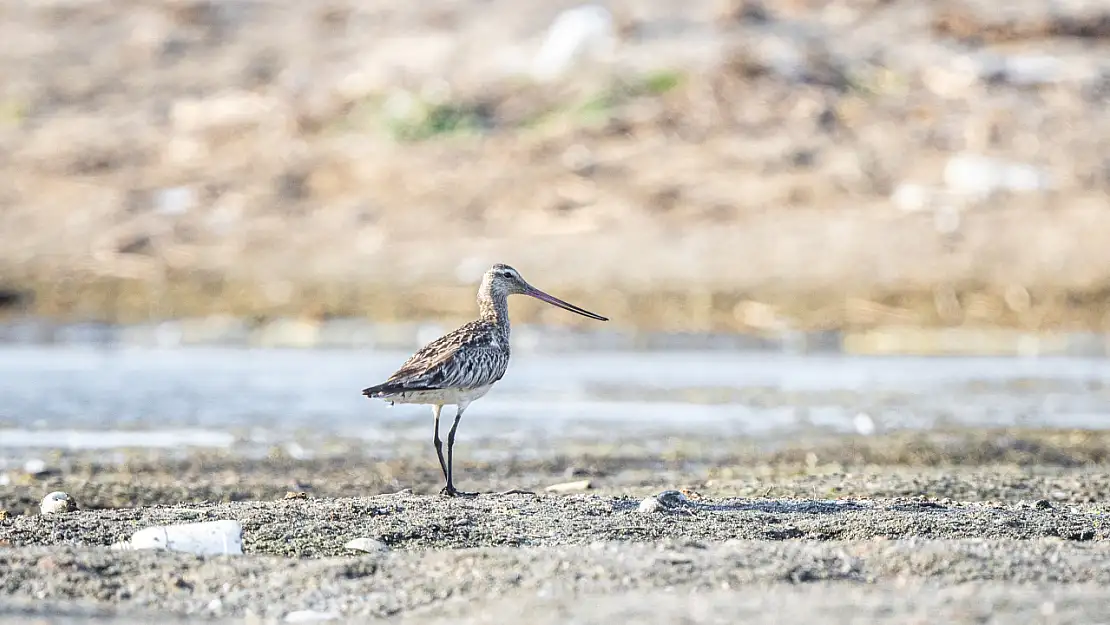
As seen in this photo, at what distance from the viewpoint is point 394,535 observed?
6688mm

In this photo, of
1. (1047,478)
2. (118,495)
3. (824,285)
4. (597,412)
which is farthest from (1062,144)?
(118,495)

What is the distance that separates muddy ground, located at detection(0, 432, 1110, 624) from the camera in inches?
215

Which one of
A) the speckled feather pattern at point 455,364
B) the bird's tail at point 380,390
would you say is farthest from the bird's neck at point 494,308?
the bird's tail at point 380,390

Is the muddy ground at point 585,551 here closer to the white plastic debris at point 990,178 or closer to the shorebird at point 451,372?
the shorebird at point 451,372

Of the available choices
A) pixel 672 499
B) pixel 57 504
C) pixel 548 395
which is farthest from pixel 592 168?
pixel 57 504

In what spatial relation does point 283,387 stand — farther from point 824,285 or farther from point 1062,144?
point 1062,144

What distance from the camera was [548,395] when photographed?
45.0 ft

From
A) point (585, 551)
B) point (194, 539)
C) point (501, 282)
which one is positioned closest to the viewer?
point (585, 551)

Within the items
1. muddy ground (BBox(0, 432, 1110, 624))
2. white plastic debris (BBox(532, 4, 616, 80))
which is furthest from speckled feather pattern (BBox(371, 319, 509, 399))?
white plastic debris (BBox(532, 4, 616, 80))

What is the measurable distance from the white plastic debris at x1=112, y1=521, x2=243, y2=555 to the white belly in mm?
2061

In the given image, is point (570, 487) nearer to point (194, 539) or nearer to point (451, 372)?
point (451, 372)

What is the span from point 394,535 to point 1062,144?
545 inches

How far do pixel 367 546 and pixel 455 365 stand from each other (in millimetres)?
2178

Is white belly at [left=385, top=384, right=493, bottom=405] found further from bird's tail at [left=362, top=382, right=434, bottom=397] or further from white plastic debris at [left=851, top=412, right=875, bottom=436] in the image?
white plastic debris at [left=851, top=412, right=875, bottom=436]
